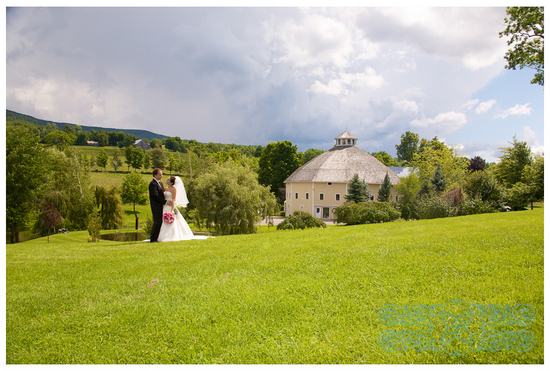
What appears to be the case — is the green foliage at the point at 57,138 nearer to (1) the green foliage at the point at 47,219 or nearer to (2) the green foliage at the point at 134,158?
(2) the green foliage at the point at 134,158

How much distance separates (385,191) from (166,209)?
34.8 meters

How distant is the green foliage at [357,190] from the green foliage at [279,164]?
17.2 metres

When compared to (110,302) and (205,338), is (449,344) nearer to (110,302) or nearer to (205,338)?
(205,338)

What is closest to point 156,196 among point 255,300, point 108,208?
point 255,300

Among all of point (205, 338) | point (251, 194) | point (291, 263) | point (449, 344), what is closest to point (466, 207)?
point (251, 194)

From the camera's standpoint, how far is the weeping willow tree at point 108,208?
1217 inches

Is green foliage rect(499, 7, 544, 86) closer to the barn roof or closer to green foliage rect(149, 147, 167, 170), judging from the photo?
the barn roof

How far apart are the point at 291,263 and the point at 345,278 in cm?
137

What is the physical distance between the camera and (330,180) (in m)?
43.2

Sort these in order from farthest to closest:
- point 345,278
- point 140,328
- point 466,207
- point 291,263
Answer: point 466,207 < point 291,263 < point 345,278 < point 140,328

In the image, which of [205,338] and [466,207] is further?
[466,207]

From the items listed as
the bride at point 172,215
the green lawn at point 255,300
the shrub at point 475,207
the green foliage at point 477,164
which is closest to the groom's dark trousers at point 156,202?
the bride at point 172,215

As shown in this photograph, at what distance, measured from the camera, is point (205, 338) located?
354 centimetres

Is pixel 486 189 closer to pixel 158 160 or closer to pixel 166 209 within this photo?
pixel 166 209
